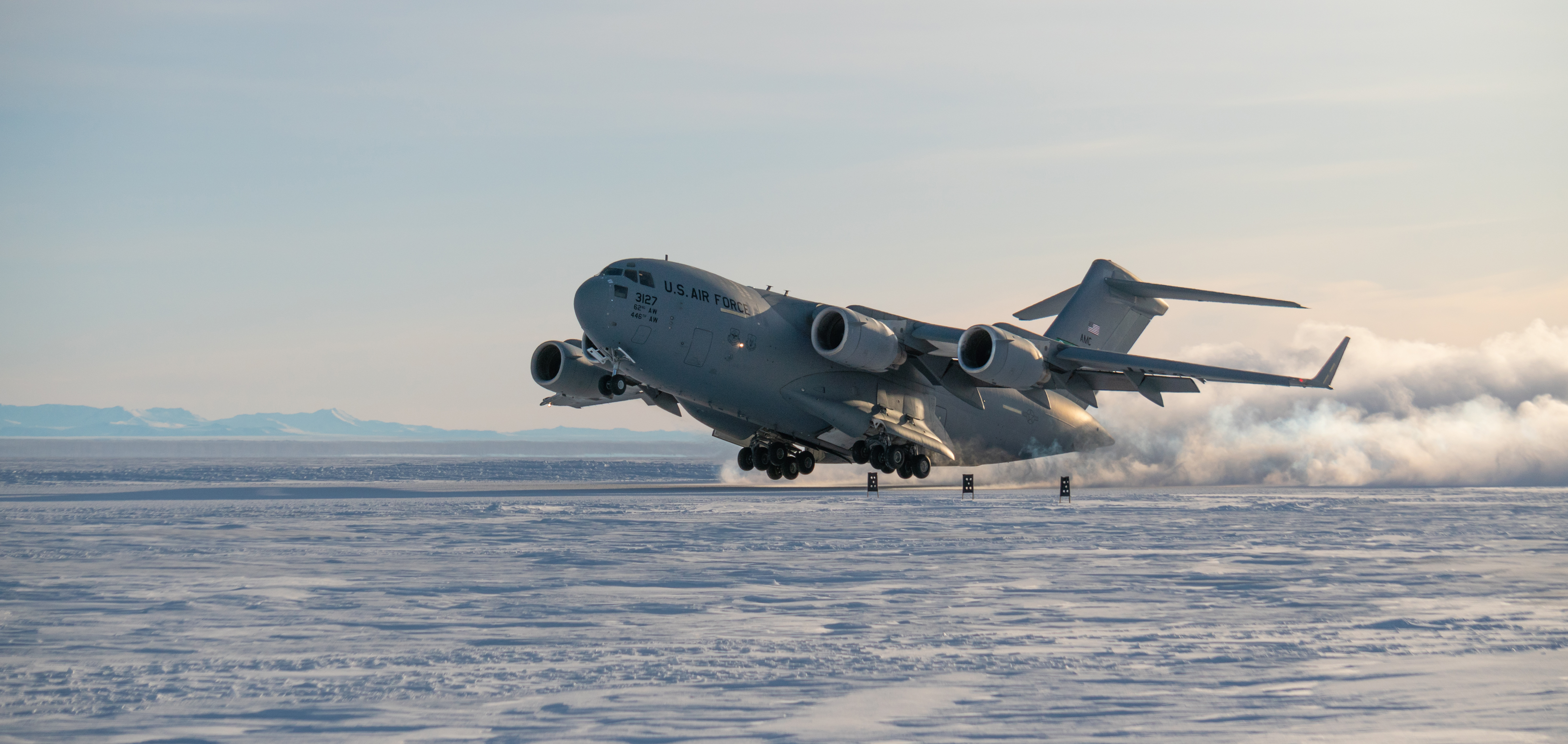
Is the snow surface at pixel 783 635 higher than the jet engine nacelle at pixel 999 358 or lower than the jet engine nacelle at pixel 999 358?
lower

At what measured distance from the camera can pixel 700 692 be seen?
5980mm

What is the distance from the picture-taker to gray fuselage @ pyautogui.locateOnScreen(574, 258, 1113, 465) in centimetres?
2323

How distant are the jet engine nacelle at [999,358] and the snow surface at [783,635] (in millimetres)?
8936

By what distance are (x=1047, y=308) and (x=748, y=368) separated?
423 inches

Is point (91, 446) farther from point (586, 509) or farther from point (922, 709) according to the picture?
point (922, 709)

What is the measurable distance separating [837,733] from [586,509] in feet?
50.3

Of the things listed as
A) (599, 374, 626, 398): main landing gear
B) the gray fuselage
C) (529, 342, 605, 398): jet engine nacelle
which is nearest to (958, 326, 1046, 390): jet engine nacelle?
the gray fuselage

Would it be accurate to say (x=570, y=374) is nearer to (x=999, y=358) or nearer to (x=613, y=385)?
(x=613, y=385)

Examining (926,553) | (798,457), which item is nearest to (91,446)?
(798,457)

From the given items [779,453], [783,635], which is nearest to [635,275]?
[779,453]

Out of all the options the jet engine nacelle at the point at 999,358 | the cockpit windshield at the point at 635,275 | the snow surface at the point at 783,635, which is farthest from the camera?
the jet engine nacelle at the point at 999,358

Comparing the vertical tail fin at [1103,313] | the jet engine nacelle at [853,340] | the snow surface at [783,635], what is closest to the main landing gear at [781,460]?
the jet engine nacelle at [853,340]

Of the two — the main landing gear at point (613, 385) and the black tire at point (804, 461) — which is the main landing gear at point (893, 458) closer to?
the black tire at point (804, 461)

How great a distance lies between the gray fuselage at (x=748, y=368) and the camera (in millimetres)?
23234
